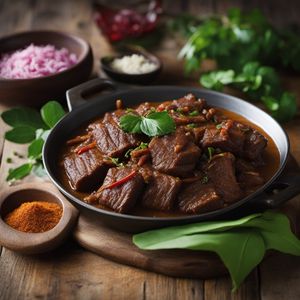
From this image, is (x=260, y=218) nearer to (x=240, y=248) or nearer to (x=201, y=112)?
(x=240, y=248)

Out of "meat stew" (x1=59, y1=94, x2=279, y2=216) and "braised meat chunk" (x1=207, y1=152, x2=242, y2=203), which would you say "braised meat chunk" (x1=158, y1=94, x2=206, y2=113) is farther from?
"braised meat chunk" (x1=207, y1=152, x2=242, y2=203)

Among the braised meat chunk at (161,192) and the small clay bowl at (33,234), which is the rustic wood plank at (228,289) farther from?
the small clay bowl at (33,234)

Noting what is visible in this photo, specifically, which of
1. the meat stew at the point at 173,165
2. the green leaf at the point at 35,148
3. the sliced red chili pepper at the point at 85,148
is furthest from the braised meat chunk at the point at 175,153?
the green leaf at the point at 35,148

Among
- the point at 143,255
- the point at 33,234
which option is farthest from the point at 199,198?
the point at 33,234

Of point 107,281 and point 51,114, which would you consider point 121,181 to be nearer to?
point 107,281

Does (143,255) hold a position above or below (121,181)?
below
